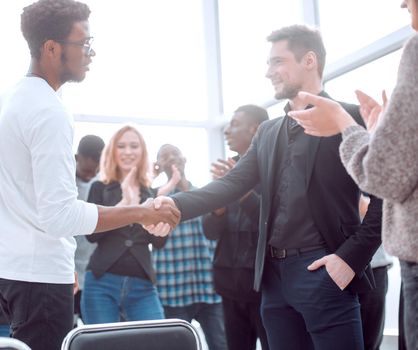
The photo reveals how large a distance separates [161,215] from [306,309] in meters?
0.68

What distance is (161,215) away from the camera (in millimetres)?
2217

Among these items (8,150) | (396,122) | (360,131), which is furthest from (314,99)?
(8,150)

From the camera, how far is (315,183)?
1900mm

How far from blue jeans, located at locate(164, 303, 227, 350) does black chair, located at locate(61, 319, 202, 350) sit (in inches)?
73.3

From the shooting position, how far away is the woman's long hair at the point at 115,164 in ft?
9.95

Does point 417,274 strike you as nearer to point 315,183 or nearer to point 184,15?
point 315,183

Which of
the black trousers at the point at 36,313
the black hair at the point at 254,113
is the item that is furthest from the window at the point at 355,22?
the black trousers at the point at 36,313

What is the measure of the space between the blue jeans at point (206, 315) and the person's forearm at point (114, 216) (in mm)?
1374

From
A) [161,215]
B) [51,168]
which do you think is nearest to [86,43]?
[51,168]

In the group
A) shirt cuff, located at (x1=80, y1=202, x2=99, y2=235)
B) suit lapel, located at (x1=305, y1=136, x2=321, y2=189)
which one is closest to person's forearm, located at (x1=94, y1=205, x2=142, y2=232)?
shirt cuff, located at (x1=80, y1=202, x2=99, y2=235)

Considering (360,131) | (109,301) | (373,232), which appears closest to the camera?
(360,131)

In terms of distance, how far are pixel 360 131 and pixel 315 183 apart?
69 centimetres

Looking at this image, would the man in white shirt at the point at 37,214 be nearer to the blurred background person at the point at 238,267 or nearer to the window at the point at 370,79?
the blurred background person at the point at 238,267

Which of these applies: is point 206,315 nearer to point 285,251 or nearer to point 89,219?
point 285,251
